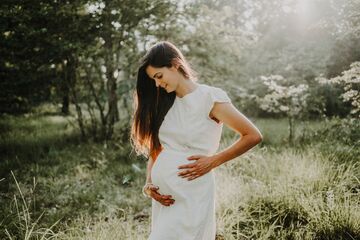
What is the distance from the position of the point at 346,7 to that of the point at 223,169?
2.92 m

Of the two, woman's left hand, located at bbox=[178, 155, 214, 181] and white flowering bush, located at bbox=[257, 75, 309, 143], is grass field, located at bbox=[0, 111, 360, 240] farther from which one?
woman's left hand, located at bbox=[178, 155, 214, 181]

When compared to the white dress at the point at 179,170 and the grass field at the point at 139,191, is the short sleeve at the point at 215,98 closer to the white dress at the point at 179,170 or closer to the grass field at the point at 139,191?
the white dress at the point at 179,170

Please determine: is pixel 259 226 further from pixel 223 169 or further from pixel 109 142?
pixel 109 142

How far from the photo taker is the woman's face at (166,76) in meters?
2.51

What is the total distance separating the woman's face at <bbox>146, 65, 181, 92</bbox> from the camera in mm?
2508

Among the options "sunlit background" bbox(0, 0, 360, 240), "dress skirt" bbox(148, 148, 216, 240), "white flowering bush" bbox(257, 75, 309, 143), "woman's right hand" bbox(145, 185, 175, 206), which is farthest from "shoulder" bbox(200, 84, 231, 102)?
"white flowering bush" bbox(257, 75, 309, 143)

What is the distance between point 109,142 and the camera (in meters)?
9.10

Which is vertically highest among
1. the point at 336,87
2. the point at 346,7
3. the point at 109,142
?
the point at 346,7

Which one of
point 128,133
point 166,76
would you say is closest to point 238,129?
point 166,76

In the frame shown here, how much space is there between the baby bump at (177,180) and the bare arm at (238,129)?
0.15 m

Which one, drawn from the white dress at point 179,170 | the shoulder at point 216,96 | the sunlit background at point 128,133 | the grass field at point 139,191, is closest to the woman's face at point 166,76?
the white dress at point 179,170

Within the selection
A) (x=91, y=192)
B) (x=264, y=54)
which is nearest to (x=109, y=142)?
(x=91, y=192)

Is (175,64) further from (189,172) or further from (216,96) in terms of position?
(189,172)

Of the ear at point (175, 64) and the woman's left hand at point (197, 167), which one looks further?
the ear at point (175, 64)
